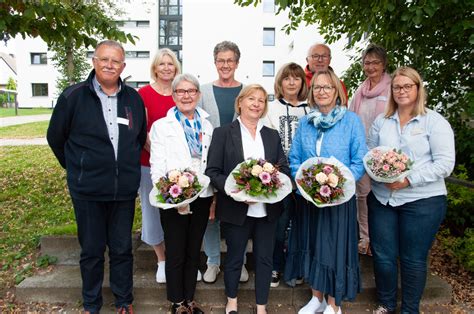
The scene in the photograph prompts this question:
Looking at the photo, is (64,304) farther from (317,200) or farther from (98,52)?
(317,200)

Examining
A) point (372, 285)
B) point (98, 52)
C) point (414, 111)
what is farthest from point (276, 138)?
point (372, 285)

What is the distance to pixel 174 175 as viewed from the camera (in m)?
2.75

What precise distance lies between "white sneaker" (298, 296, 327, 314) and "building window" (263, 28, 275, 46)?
28.0m

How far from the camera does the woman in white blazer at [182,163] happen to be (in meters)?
3.03

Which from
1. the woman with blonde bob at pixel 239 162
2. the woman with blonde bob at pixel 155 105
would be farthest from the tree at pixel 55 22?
the woman with blonde bob at pixel 239 162

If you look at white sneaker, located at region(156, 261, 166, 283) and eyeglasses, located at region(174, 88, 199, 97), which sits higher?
eyeglasses, located at region(174, 88, 199, 97)

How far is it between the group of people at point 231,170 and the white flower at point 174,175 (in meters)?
0.26

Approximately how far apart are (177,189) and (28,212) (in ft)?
13.0

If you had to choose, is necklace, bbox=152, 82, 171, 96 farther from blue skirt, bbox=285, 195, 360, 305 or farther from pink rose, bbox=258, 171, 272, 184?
blue skirt, bbox=285, 195, 360, 305

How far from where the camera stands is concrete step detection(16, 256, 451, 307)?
360cm

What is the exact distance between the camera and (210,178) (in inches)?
117

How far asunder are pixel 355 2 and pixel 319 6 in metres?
1.85

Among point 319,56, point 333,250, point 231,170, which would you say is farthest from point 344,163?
point 319,56

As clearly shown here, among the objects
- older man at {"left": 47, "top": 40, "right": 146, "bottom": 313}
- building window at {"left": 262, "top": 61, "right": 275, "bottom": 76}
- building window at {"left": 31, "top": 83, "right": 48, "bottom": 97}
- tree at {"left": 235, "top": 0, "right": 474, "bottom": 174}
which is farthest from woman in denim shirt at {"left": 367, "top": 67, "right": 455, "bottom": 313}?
building window at {"left": 31, "top": 83, "right": 48, "bottom": 97}
